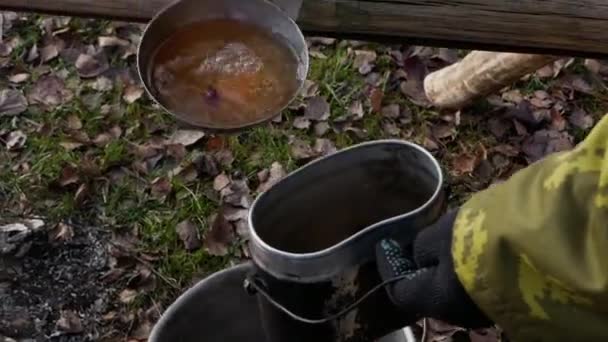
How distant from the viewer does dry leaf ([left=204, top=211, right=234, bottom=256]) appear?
Answer: 2666mm

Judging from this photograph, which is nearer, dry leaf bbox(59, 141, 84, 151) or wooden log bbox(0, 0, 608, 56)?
wooden log bbox(0, 0, 608, 56)

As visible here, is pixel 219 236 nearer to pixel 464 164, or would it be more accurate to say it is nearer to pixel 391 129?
pixel 391 129

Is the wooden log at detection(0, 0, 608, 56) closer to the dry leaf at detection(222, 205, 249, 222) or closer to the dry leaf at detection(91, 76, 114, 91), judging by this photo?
A: the dry leaf at detection(222, 205, 249, 222)

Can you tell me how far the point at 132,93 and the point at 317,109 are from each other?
1.99 ft

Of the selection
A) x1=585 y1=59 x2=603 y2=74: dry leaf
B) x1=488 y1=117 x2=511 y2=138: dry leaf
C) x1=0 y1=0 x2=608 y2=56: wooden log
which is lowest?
x1=488 y1=117 x2=511 y2=138: dry leaf

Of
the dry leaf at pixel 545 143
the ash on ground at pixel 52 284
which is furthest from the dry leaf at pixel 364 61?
the ash on ground at pixel 52 284

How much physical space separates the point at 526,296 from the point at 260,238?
57 cm

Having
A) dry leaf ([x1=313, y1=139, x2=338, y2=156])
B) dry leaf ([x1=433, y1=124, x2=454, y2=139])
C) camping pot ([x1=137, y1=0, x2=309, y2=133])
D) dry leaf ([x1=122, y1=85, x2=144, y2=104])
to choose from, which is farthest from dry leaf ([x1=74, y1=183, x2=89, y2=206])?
dry leaf ([x1=433, y1=124, x2=454, y2=139])

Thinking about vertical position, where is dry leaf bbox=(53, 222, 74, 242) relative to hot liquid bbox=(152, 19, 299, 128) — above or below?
below

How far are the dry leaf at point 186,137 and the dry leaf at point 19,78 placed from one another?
0.54 meters

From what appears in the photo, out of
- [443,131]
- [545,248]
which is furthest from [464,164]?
[545,248]

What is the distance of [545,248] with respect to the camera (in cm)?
137

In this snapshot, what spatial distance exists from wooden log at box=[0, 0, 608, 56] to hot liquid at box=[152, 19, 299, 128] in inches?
5.2

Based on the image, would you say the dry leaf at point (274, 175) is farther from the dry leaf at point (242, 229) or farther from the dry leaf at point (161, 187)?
the dry leaf at point (161, 187)
